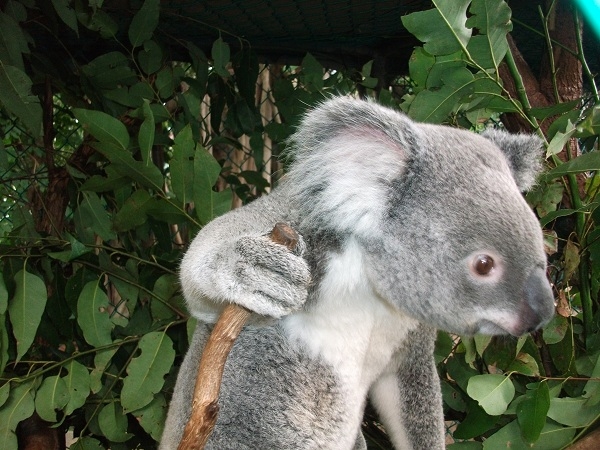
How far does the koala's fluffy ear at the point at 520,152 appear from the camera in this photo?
5.10ft

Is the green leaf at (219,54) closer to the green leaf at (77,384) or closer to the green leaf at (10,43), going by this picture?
the green leaf at (10,43)

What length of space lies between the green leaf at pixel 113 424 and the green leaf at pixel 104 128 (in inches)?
38.5

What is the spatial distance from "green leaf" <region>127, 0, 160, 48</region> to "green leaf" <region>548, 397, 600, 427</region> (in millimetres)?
1924

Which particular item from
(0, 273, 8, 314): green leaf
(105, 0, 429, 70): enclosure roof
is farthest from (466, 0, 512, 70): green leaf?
(0, 273, 8, 314): green leaf

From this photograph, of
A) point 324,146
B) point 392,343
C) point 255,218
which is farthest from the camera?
point 392,343

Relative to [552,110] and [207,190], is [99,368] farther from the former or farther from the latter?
[552,110]

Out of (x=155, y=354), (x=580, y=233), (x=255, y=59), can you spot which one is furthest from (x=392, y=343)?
(x=255, y=59)

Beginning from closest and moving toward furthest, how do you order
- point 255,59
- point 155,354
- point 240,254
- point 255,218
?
1. point 240,254
2. point 255,218
3. point 155,354
4. point 255,59

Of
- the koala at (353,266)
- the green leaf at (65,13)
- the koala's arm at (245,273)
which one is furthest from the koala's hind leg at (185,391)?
the green leaf at (65,13)

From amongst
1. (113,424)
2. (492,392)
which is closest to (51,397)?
(113,424)

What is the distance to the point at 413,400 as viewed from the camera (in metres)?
1.83

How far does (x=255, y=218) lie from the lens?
1.46 meters

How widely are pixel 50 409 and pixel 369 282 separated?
1357 mm

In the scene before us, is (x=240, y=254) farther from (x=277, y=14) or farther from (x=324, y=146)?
(x=277, y=14)
